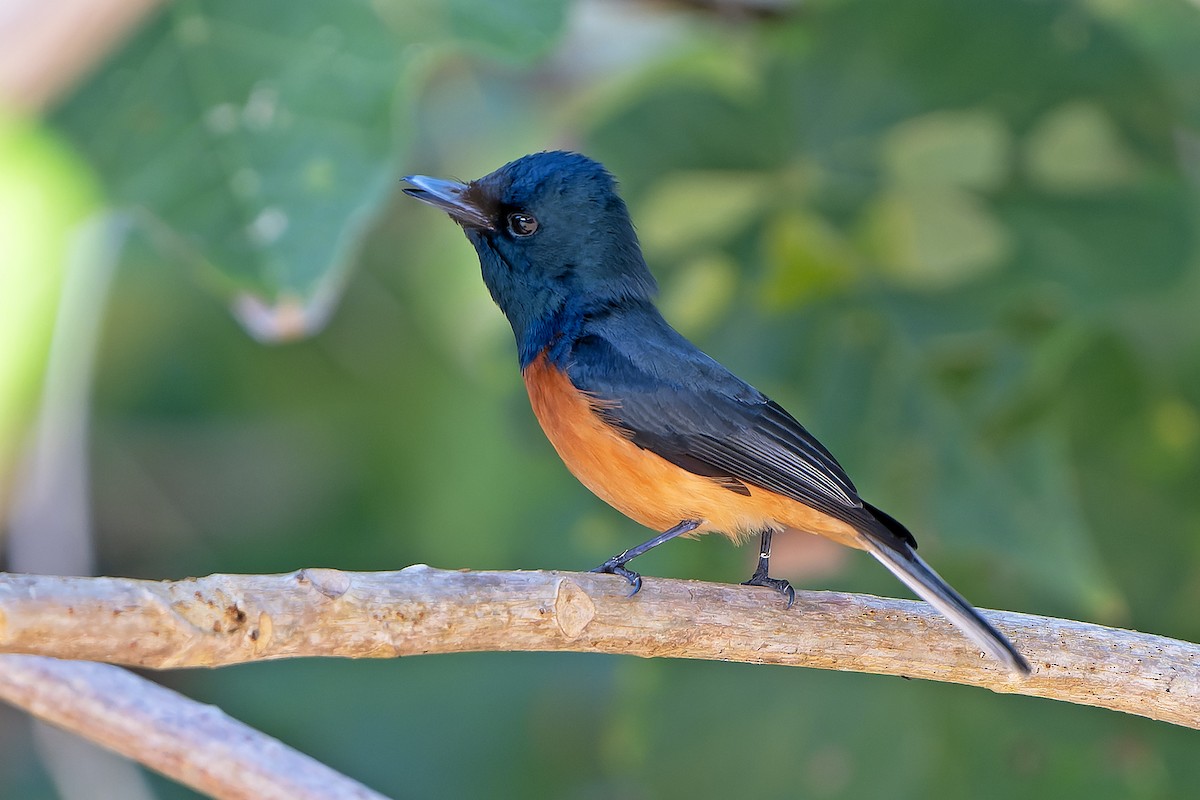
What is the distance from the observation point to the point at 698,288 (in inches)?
200

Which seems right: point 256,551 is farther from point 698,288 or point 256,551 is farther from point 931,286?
point 931,286

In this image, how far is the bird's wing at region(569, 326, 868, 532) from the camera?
3.38 m

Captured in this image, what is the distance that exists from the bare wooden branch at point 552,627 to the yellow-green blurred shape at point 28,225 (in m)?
1.63

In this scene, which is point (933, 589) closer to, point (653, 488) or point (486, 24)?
point (653, 488)

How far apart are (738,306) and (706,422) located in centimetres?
153

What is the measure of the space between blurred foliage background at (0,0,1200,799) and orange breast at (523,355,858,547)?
2.46 ft

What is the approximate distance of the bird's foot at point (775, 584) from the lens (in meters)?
3.04

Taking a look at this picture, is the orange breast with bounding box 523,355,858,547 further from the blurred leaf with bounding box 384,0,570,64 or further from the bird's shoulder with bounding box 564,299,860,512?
the blurred leaf with bounding box 384,0,570,64

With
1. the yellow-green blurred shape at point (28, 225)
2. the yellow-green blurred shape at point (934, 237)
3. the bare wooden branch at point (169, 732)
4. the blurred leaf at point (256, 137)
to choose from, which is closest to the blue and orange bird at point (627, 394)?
the blurred leaf at point (256, 137)

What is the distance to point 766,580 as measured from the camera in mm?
3277

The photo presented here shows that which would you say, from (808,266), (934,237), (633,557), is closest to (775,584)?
(633,557)

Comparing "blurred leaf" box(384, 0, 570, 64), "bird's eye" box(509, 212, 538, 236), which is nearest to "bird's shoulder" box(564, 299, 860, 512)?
"bird's eye" box(509, 212, 538, 236)

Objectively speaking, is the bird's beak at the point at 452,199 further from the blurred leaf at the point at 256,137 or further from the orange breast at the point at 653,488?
the orange breast at the point at 653,488

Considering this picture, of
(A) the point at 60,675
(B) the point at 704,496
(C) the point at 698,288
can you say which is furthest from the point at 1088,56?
(A) the point at 60,675
